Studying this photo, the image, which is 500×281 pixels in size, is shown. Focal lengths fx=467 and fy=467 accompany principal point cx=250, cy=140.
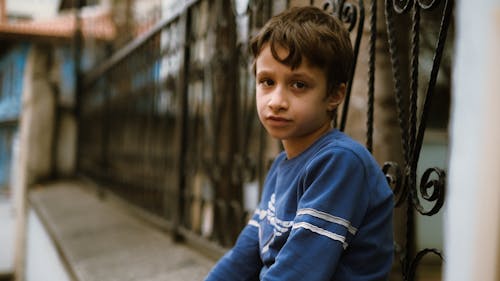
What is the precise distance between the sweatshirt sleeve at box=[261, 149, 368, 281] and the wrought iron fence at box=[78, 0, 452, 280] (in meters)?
0.25

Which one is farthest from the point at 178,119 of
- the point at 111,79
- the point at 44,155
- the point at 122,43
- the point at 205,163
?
the point at 44,155

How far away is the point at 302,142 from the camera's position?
1.16 m

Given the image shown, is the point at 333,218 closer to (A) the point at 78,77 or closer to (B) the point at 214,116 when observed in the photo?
(B) the point at 214,116

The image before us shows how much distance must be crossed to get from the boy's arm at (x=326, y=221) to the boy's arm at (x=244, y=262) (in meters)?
0.33

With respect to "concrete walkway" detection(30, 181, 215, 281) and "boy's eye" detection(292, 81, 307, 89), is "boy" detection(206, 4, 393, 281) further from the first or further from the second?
"concrete walkway" detection(30, 181, 215, 281)

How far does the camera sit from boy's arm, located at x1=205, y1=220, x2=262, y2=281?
1335mm

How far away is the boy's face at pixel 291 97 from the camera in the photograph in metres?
1.06

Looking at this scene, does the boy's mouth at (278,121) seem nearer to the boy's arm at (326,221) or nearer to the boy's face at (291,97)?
the boy's face at (291,97)

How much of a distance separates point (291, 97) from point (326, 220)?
29 centimetres

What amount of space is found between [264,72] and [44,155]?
18.9ft

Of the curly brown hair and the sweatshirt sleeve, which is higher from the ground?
the curly brown hair

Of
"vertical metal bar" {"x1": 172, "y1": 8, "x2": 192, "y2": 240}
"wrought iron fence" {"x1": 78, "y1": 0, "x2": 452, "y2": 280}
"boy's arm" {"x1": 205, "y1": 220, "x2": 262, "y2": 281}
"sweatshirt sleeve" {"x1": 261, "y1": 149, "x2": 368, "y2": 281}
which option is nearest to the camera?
"sweatshirt sleeve" {"x1": 261, "y1": 149, "x2": 368, "y2": 281}

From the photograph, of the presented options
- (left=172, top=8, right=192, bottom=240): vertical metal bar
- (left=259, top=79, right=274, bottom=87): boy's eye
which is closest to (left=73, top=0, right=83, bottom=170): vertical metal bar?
(left=172, top=8, right=192, bottom=240): vertical metal bar

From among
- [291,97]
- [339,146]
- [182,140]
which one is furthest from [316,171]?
[182,140]
